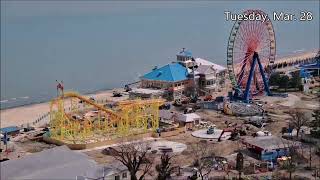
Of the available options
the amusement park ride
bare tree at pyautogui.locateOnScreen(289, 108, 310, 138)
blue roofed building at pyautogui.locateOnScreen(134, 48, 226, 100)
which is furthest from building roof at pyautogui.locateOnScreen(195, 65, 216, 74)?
bare tree at pyautogui.locateOnScreen(289, 108, 310, 138)

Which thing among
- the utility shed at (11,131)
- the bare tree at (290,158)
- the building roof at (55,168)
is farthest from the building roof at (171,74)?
the building roof at (55,168)

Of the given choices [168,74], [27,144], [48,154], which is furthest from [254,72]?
[48,154]

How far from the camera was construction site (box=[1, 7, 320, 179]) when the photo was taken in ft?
97.6

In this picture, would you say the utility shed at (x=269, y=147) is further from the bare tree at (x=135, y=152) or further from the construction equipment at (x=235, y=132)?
the bare tree at (x=135, y=152)

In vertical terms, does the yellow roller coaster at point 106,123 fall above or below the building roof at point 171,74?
below

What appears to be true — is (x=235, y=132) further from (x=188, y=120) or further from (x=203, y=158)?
(x=203, y=158)

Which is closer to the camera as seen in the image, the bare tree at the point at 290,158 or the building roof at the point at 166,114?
the bare tree at the point at 290,158

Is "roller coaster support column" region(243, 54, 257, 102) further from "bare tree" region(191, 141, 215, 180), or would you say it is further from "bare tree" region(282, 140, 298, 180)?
"bare tree" region(282, 140, 298, 180)

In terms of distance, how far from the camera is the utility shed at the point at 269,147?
3134cm

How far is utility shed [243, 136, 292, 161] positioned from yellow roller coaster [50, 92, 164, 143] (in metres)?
7.97

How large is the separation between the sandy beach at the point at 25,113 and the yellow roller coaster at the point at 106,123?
983 cm

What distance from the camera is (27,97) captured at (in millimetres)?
61781

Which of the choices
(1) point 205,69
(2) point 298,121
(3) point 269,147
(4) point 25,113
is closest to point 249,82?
(1) point 205,69

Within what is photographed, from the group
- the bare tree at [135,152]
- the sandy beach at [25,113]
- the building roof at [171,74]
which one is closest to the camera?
the bare tree at [135,152]
